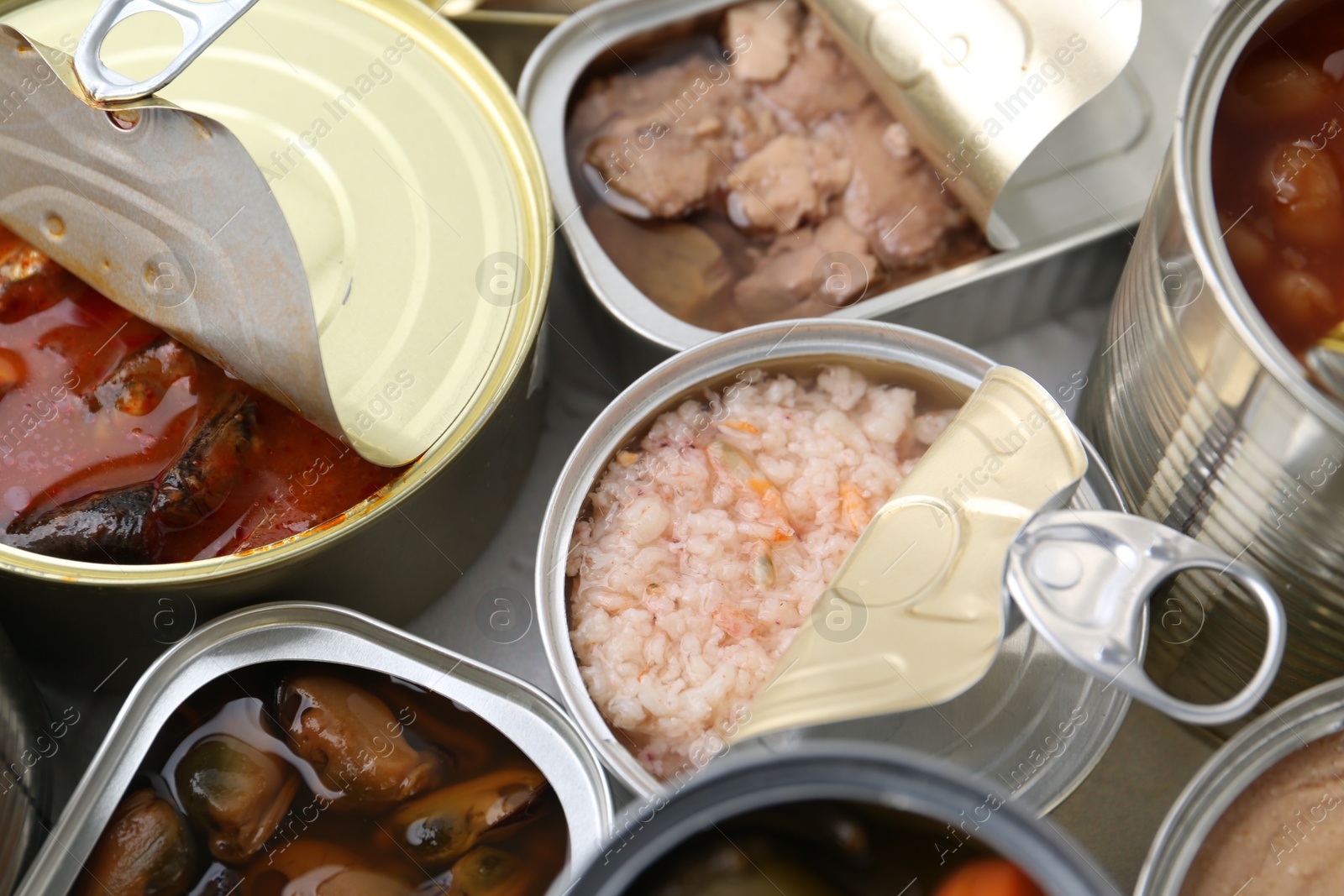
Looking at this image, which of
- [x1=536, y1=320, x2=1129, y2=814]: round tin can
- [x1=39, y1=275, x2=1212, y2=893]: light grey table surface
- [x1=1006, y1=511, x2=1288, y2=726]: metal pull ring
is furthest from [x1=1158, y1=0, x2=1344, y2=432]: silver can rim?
[x1=39, y1=275, x2=1212, y2=893]: light grey table surface

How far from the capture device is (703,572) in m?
1.53

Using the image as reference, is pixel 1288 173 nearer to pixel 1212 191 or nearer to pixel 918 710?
pixel 1212 191

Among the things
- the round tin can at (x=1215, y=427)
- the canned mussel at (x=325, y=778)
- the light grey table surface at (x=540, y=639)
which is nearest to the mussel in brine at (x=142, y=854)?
the canned mussel at (x=325, y=778)

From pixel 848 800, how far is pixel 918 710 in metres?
0.37

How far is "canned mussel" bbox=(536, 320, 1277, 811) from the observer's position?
1.31 meters

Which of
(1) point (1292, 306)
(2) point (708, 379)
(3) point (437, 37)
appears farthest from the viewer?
(3) point (437, 37)

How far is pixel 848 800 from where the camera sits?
0.96 meters

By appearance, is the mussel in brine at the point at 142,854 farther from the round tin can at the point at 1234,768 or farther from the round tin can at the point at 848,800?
the round tin can at the point at 1234,768

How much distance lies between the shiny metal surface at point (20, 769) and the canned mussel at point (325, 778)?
87mm

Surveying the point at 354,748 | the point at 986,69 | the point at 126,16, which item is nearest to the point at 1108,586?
the point at 354,748

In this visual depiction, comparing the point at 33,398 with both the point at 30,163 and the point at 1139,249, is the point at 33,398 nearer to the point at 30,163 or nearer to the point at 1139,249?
the point at 30,163

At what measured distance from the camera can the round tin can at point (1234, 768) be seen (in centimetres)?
118

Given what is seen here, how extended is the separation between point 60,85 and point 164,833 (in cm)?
96

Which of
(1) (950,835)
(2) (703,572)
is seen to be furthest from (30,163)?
(1) (950,835)
